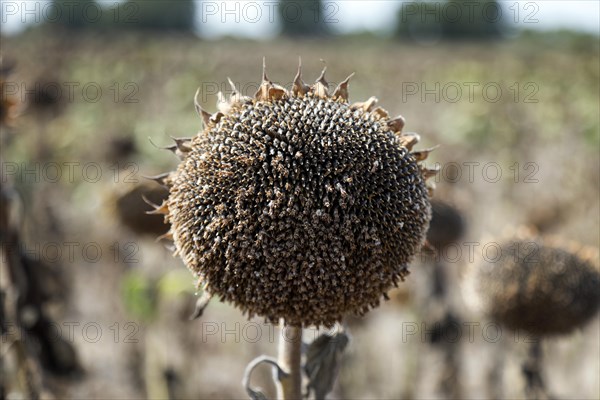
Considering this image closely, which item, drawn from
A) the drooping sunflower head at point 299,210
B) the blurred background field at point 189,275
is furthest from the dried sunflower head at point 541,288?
the drooping sunflower head at point 299,210

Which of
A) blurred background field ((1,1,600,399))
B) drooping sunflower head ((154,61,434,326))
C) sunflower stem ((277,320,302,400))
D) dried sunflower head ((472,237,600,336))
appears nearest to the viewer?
drooping sunflower head ((154,61,434,326))

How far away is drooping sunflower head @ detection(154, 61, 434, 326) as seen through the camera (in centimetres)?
165

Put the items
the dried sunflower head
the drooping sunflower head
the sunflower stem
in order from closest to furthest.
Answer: the drooping sunflower head
the sunflower stem
the dried sunflower head

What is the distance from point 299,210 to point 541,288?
1886 millimetres

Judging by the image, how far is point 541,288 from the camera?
2.98 metres

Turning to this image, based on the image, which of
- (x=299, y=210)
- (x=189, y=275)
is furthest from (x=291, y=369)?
(x=189, y=275)

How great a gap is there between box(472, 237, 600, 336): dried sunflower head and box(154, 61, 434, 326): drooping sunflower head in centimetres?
151

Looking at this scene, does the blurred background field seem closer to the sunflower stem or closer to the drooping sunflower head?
the drooping sunflower head

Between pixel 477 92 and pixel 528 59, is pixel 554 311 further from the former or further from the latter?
pixel 528 59

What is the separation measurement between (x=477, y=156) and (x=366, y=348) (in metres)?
5.05

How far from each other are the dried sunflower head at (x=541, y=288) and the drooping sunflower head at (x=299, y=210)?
1510mm

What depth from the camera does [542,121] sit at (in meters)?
9.82

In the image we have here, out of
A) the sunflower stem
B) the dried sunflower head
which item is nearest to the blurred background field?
the dried sunflower head

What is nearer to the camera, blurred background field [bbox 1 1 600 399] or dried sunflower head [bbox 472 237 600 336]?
dried sunflower head [bbox 472 237 600 336]
